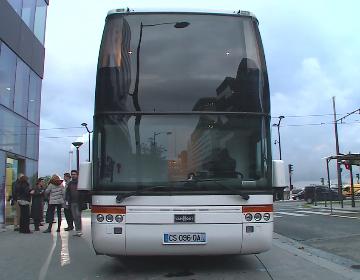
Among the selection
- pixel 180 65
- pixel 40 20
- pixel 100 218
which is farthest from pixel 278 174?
pixel 40 20

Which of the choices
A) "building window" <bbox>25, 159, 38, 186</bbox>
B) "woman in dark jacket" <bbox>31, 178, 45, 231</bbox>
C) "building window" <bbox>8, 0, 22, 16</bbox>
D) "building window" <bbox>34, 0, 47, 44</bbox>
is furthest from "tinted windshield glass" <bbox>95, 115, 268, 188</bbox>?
"building window" <bbox>34, 0, 47, 44</bbox>

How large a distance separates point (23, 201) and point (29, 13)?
7.89 m

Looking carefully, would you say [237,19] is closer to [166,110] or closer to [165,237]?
[166,110]

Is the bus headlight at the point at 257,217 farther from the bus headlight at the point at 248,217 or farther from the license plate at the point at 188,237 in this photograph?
the license plate at the point at 188,237

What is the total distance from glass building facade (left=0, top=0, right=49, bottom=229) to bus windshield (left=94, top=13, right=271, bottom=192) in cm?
912

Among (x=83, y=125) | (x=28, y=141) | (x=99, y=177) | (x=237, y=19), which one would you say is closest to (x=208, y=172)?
(x=99, y=177)

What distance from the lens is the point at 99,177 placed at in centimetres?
744

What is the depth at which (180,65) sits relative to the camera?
7660 mm

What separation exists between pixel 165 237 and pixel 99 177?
4.28 feet

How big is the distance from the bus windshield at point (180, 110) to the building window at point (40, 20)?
13120mm

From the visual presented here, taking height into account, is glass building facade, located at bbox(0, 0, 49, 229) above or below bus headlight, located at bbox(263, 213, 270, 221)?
above

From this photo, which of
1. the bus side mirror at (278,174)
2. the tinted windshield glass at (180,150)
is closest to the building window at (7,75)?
the tinted windshield glass at (180,150)

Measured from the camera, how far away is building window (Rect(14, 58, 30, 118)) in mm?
17538

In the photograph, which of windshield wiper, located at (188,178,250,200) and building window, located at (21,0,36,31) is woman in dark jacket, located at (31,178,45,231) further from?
windshield wiper, located at (188,178,250,200)
